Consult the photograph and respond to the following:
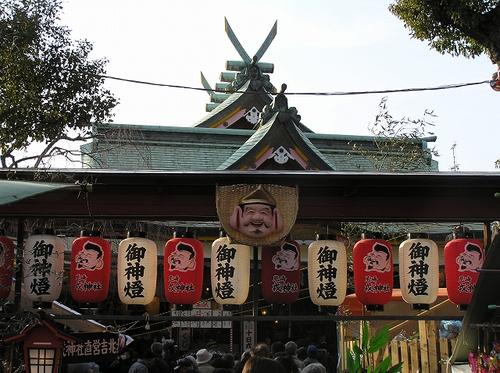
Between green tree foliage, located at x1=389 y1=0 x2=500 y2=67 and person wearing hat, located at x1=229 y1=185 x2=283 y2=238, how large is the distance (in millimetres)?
4241

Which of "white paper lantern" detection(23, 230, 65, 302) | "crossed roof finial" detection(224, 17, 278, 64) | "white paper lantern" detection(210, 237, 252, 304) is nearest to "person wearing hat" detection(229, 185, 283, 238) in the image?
"white paper lantern" detection(210, 237, 252, 304)

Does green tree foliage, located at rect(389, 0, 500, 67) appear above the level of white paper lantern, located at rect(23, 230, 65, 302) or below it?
above

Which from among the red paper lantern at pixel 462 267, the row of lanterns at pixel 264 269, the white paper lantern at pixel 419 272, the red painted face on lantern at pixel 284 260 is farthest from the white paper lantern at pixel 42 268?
the red paper lantern at pixel 462 267

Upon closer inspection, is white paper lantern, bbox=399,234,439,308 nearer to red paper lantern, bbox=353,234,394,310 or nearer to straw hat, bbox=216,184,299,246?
red paper lantern, bbox=353,234,394,310

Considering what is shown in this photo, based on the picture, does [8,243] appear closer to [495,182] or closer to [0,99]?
[0,99]

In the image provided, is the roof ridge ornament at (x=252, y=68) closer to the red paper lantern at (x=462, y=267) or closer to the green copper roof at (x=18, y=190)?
the red paper lantern at (x=462, y=267)

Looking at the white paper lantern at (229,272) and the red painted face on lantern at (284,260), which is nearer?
the white paper lantern at (229,272)

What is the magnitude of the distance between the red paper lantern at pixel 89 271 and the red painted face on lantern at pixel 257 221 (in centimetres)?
221

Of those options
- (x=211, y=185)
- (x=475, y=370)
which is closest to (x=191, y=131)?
(x=211, y=185)

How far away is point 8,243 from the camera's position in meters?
10.3

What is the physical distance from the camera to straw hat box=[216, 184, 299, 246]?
33.1 ft

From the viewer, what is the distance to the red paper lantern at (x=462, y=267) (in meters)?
10.4

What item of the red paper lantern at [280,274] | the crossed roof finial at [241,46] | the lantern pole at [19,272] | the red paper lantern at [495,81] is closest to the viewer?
the lantern pole at [19,272]

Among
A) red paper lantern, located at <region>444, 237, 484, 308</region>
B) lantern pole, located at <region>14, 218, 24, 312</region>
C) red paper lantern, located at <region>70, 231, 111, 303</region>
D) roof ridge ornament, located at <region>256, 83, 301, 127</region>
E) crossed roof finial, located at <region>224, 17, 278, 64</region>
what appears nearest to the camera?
lantern pole, located at <region>14, 218, 24, 312</region>
